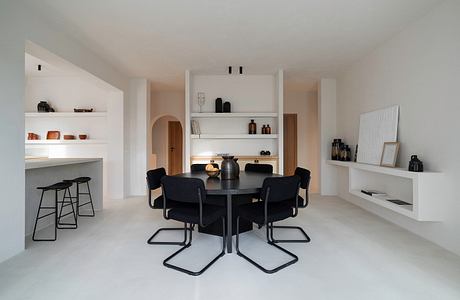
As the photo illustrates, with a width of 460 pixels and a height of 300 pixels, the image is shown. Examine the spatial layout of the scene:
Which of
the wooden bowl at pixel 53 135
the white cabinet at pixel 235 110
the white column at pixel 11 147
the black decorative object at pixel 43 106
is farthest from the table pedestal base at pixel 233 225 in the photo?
the black decorative object at pixel 43 106

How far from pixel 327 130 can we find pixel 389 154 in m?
2.06

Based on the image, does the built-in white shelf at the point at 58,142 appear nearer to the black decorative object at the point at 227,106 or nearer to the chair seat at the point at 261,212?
the black decorative object at the point at 227,106

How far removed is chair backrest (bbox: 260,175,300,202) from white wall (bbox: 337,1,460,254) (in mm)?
1662

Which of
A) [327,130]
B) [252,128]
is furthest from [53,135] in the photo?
[327,130]

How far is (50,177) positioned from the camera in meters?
3.27

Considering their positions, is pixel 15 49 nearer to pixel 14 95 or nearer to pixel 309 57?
pixel 14 95

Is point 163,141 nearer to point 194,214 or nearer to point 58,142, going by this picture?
→ point 58,142

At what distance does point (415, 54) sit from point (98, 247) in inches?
170

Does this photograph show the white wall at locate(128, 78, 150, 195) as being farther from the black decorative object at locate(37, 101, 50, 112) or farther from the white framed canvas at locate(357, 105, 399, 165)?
the white framed canvas at locate(357, 105, 399, 165)

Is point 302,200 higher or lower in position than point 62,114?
lower

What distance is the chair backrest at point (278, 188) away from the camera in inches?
82.3

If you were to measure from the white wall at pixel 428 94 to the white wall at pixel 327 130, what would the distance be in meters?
1.45

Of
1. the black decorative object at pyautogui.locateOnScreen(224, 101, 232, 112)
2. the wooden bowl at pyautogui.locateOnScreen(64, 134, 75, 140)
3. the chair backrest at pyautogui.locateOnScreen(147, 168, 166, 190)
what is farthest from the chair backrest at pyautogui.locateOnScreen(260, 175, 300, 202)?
the wooden bowl at pyautogui.locateOnScreen(64, 134, 75, 140)

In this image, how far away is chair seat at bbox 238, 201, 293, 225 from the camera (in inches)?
85.3
